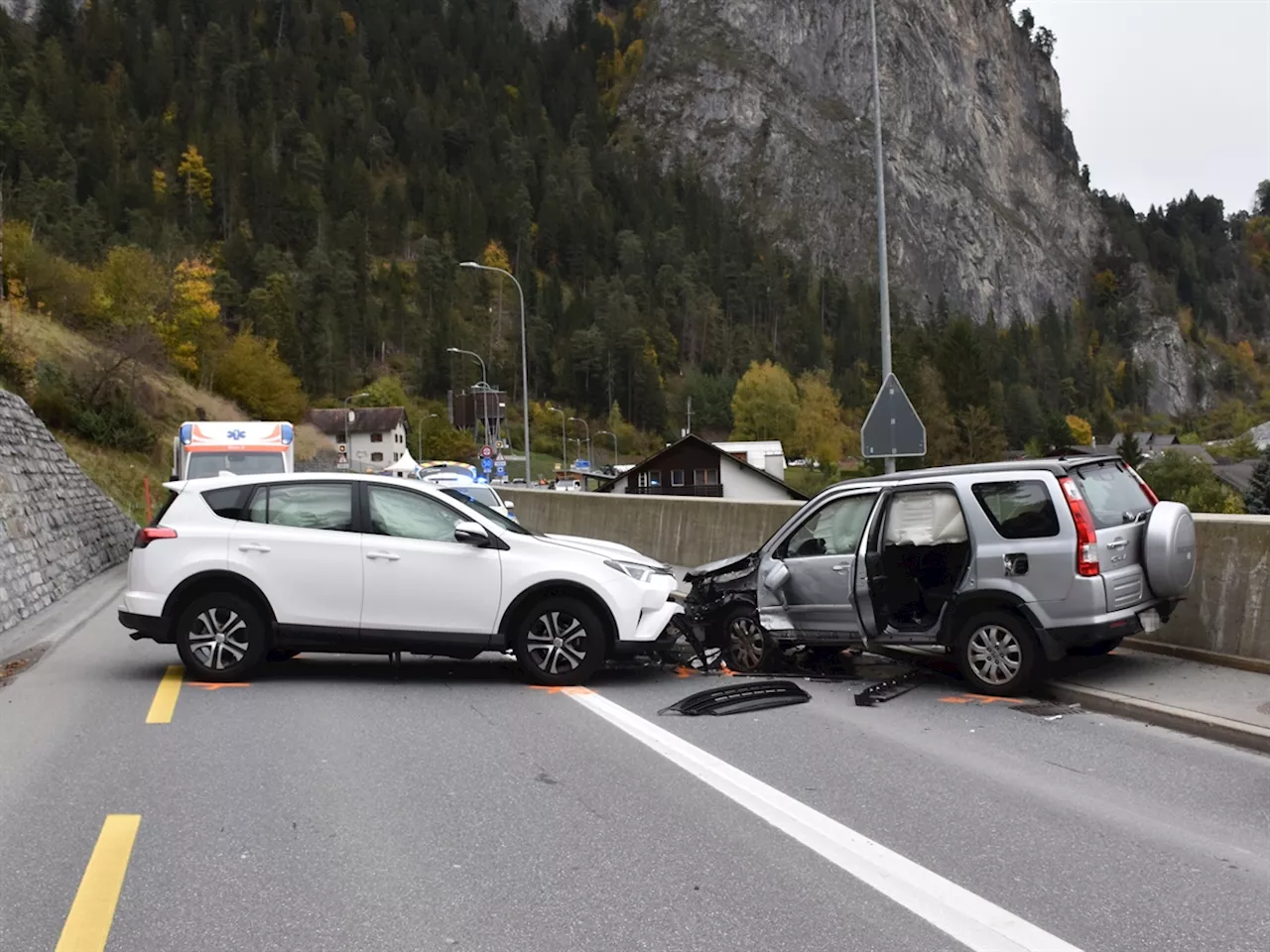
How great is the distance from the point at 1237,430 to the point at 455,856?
630ft

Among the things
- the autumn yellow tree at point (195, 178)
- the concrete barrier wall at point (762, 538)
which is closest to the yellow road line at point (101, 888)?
the concrete barrier wall at point (762, 538)

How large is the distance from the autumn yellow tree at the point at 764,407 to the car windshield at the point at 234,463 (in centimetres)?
11597

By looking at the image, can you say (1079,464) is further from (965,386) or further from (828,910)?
(965,386)

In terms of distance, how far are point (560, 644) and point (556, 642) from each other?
4cm

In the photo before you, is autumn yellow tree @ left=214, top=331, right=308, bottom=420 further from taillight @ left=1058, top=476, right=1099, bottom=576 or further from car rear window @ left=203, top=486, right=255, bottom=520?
taillight @ left=1058, top=476, right=1099, bottom=576

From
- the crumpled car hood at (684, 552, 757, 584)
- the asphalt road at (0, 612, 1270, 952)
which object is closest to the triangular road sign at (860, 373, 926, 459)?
the crumpled car hood at (684, 552, 757, 584)

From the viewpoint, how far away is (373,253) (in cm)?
15762

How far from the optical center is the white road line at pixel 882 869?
13.7ft

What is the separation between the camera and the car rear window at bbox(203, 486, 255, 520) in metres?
9.66

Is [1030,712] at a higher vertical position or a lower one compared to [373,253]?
lower

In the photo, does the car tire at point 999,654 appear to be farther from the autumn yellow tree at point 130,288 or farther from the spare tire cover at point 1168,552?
the autumn yellow tree at point 130,288

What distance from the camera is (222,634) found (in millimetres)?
9508

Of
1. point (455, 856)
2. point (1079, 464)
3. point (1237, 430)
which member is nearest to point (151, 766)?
point (455, 856)

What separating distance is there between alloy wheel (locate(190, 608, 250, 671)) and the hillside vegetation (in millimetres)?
80303
